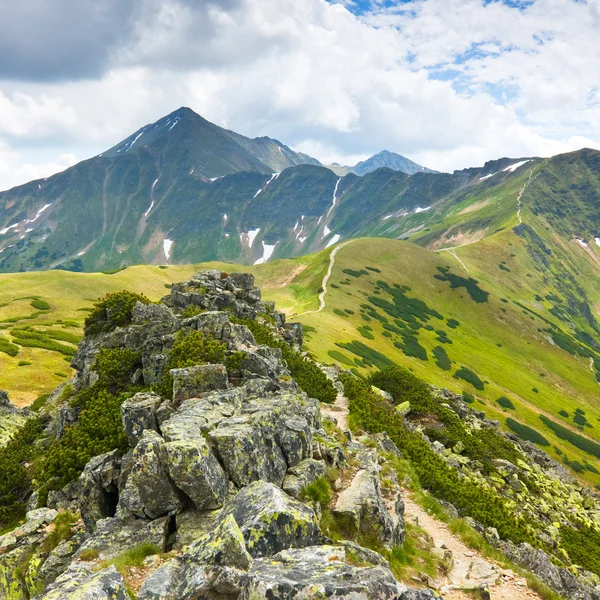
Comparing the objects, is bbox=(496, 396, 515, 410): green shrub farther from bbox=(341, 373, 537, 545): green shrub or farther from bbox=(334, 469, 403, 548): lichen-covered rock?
bbox=(334, 469, 403, 548): lichen-covered rock

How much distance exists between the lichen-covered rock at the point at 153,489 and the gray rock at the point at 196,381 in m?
6.48

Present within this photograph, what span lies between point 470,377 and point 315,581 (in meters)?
100

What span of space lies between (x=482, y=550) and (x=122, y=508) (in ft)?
49.1

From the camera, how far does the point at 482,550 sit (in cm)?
1775

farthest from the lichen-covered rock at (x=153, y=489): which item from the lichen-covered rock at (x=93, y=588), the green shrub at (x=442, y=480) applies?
the green shrub at (x=442, y=480)

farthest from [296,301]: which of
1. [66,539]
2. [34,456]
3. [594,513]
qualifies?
[66,539]

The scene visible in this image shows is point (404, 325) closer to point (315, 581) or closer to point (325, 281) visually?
point (325, 281)

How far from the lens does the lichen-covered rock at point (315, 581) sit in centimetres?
795

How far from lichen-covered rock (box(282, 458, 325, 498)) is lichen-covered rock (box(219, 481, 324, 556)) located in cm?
364

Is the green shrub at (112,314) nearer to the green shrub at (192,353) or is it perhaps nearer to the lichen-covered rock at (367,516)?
the green shrub at (192,353)

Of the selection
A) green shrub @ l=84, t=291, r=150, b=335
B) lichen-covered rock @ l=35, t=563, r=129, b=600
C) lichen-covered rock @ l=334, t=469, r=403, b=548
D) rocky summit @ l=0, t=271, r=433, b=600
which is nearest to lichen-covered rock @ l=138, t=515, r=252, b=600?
rocky summit @ l=0, t=271, r=433, b=600

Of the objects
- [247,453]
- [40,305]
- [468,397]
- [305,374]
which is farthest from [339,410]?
[40,305]

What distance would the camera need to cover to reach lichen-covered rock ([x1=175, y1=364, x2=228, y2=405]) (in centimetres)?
2062

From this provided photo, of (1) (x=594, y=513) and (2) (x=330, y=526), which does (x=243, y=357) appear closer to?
(2) (x=330, y=526)
